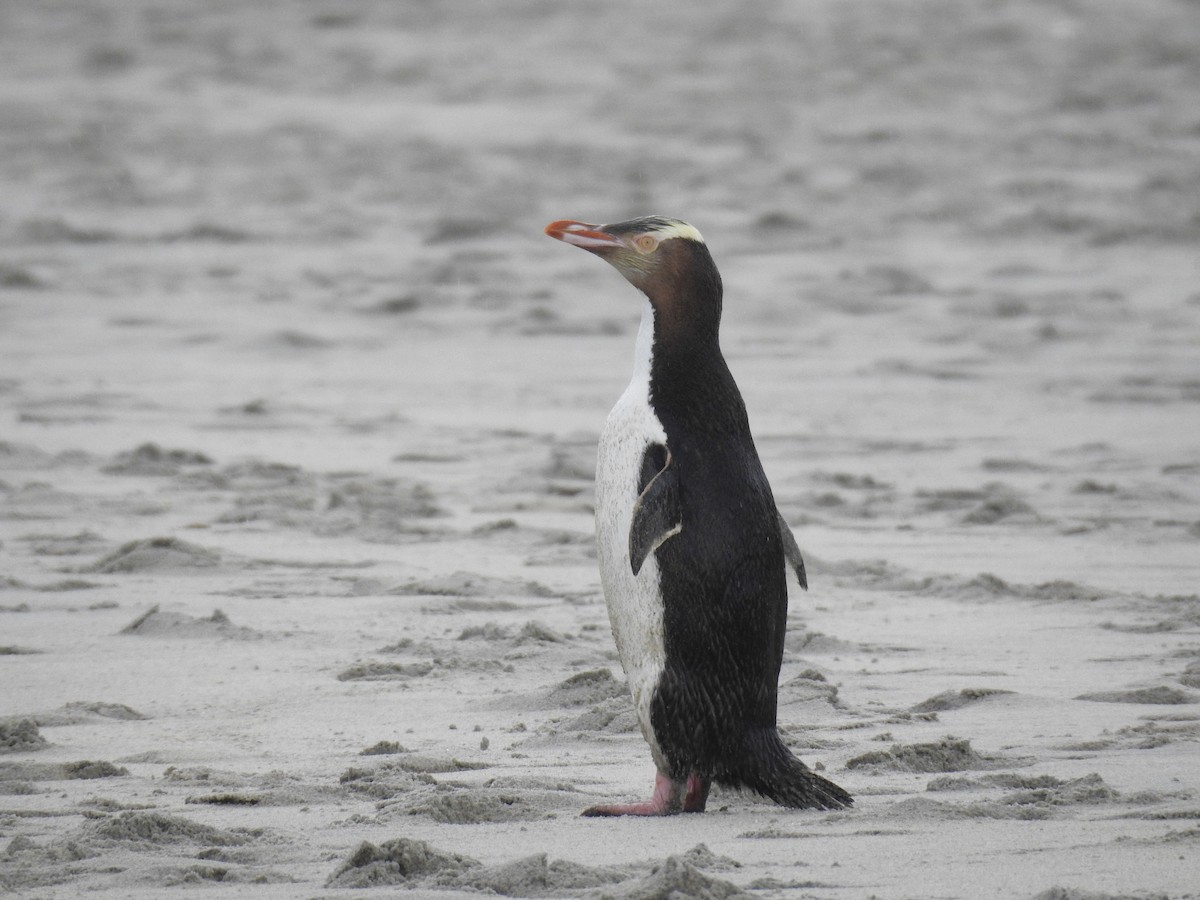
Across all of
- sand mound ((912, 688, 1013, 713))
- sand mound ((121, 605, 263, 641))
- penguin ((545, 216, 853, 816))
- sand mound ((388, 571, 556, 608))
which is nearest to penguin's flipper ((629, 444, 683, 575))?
penguin ((545, 216, 853, 816))

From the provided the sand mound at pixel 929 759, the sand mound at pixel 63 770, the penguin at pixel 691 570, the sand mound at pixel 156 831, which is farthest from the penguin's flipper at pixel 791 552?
the sand mound at pixel 63 770

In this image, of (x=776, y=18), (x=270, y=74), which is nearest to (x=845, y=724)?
(x=270, y=74)

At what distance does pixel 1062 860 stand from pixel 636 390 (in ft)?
4.77

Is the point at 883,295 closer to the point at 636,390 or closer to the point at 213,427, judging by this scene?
the point at 213,427

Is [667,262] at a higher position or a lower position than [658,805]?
higher

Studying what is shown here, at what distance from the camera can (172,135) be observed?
18.5 metres

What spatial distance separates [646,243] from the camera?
14.9 ft

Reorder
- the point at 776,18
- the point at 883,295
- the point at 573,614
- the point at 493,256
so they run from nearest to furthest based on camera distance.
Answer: the point at 573,614 < the point at 883,295 < the point at 493,256 < the point at 776,18

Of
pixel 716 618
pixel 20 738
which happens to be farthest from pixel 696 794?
pixel 20 738

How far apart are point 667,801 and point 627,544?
0.56 m

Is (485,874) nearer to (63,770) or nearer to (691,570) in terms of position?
(691,570)

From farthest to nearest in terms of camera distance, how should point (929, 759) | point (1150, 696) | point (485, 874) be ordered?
point (1150, 696)
point (929, 759)
point (485, 874)

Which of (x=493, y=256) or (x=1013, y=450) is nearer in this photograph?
(x=1013, y=450)

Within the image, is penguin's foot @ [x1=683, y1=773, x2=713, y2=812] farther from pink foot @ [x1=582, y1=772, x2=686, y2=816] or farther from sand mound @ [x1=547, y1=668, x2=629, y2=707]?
sand mound @ [x1=547, y1=668, x2=629, y2=707]
